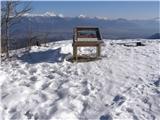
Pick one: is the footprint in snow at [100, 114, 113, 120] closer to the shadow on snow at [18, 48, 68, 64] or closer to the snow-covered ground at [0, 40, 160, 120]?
the snow-covered ground at [0, 40, 160, 120]

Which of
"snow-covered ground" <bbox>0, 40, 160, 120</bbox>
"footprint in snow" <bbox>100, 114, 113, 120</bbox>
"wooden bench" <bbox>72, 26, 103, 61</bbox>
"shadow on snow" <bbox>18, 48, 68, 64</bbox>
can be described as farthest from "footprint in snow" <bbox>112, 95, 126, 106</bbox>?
"shadow on snow" <bbox>18, 48, 68, 64</bbox>

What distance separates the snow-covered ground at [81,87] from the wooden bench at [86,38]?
0.46 meters

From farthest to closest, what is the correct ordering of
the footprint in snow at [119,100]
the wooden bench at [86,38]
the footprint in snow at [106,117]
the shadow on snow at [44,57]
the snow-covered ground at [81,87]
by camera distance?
the shadow on snow at [44,57] → the wooden bench at [86,38] → the footprint in snow at [119,100] → the snow-covered ground at [81,87] → the footprint in snow at [106,117]

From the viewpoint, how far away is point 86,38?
518 inches

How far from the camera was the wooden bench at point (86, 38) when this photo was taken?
1273 cm

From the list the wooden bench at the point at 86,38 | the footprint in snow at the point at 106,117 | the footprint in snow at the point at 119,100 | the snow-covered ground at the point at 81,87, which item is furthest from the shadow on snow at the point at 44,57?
the footprint in snow at the point at 106,117

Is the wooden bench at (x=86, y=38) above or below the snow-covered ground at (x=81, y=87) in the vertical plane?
above

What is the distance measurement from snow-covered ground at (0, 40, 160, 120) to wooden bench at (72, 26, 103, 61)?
457 millimetres

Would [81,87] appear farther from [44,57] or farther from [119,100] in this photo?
[44,57]

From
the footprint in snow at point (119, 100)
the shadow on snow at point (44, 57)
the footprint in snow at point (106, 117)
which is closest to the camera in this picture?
the footprint in snow at point (106, 117)

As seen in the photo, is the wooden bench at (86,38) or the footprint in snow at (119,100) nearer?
the footprint in snow at (119,100)

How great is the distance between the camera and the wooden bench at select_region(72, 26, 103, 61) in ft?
41.8

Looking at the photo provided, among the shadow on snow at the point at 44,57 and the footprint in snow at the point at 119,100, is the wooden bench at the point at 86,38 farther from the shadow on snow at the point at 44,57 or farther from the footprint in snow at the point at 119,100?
the footprint in snow at the point at 119,100

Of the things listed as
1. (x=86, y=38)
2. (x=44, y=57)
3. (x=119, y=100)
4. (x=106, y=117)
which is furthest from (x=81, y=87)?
(x=44, y=57)
